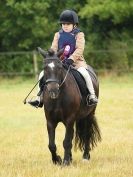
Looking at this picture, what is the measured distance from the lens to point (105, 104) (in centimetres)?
2008

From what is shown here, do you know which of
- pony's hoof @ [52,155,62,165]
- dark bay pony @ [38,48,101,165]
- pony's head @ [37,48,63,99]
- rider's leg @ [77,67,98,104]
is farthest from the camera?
rider's leg @ [77,67,98,104]

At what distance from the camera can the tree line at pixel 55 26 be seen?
33.0 m

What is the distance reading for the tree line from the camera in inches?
1299

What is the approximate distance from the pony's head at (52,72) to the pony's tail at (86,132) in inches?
69.0

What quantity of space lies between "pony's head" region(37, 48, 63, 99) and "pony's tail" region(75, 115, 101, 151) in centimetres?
175

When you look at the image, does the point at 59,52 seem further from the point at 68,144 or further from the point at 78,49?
the point at 68,144

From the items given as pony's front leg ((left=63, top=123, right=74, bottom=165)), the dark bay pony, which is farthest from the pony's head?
pony's front leg ((left=63, top=123, right=74, bottom=165))

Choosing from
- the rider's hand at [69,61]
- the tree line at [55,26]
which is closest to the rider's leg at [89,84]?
the rider's hand at [69,61]

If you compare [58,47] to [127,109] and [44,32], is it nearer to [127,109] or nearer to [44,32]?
[127,109]

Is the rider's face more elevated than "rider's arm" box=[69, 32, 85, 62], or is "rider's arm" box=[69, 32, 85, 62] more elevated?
the rider's face

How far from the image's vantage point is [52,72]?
8.88 m

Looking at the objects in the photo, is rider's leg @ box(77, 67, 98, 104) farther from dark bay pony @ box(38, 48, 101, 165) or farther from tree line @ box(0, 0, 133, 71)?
tree line @ box(0, 0, 133, 71)

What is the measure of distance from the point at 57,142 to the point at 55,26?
899 inches

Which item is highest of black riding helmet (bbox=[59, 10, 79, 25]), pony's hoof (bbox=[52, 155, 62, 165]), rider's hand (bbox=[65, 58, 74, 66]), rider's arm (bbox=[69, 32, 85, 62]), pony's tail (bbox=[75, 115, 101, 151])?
black riding helmet (bbox=[59, 10, 79, 25])
